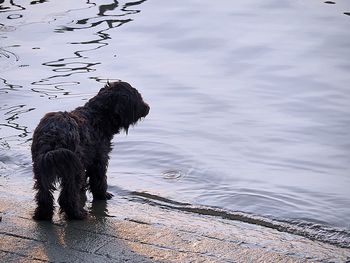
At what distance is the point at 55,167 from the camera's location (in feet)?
19.9

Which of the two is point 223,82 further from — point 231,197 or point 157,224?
point 157,224

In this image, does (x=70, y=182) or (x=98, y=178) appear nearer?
(x=70, y=182)

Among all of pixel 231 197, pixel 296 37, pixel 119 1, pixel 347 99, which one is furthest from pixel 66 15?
pixel 231 197

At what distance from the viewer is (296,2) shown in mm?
15984

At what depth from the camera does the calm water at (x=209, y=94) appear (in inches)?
315

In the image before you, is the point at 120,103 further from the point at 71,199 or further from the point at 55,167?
the point at 55,167

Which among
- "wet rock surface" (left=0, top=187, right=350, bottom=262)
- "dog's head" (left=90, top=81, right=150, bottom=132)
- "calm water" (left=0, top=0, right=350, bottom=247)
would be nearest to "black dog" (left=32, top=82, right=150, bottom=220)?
"dog's head" (left=90, top=81, right=150, bottom=132)

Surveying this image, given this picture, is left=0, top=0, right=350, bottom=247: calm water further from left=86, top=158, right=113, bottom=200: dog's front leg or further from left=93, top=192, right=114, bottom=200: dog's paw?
left=86, top=158, right=113, bottom=200: dog's front leg

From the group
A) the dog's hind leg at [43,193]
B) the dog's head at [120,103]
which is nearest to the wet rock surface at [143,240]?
the dog's hind leg at [43,193]

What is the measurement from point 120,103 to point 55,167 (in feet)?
4.58

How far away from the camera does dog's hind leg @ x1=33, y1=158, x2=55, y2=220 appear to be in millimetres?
6132

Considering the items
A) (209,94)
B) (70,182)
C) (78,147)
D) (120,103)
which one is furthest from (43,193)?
(209,94)

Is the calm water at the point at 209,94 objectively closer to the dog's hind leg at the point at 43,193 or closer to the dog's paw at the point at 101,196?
the dog's paw at the point at 101,196

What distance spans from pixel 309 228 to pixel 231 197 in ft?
3.43
